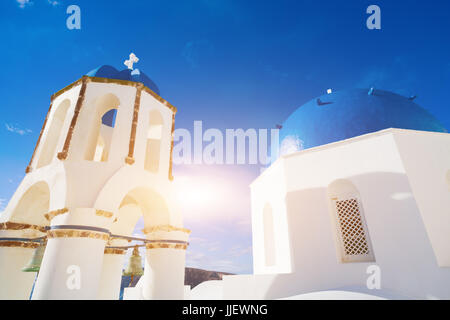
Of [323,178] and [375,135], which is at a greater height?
[375,135]

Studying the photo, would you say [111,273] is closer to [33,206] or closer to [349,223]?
[33,206]

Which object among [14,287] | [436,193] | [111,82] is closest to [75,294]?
[14,287]

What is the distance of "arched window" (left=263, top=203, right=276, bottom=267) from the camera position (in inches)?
346

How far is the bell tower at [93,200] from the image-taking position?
4590mm

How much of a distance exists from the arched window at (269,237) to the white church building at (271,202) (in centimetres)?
37

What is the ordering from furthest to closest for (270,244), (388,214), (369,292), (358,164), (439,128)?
(270,244) → (439,128) → (358,164) → (388,214) → (369,292)

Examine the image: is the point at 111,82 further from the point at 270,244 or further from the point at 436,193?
the point at 436,193

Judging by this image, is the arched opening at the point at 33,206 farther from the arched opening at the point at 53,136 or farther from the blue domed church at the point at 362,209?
the blue domed church at the point at 362,209

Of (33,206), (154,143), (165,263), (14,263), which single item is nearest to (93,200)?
(33,206)

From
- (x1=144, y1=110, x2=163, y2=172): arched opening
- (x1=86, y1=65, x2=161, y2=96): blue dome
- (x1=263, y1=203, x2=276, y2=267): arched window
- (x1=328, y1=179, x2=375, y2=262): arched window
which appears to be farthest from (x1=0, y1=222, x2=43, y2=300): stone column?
(x1=328, y1=179, x2=375, y2=262): arched window

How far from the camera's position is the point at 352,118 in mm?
8141

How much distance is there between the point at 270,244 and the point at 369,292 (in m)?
4.03

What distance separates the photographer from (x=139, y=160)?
255 inches
